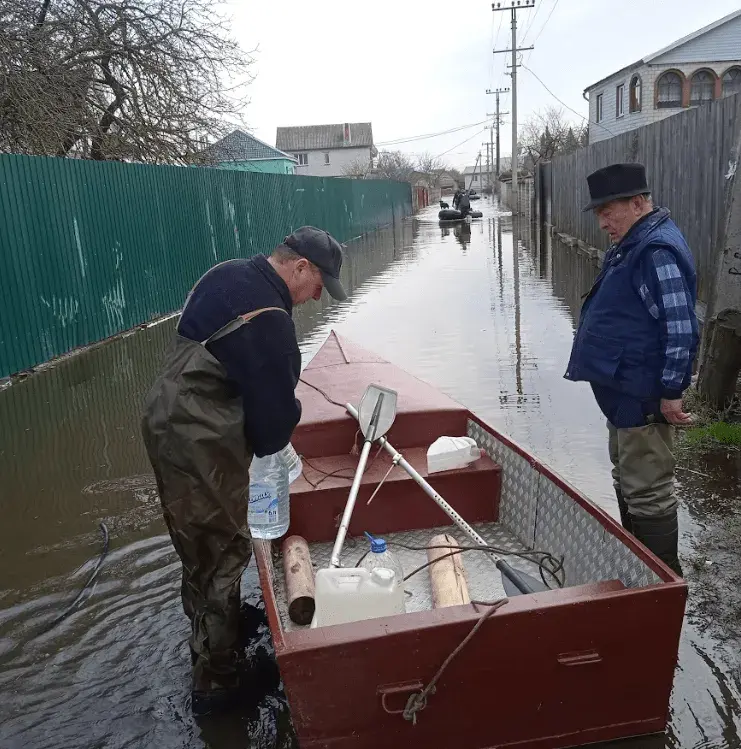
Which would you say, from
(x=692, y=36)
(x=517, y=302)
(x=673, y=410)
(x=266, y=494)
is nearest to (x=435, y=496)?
(x=266, y=494)

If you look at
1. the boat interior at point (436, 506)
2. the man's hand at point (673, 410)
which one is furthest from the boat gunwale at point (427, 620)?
the man's hand at point (673, 410)

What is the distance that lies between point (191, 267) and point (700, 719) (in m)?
12.3

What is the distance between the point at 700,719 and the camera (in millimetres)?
3162

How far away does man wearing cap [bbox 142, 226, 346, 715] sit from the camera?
2.93 meters

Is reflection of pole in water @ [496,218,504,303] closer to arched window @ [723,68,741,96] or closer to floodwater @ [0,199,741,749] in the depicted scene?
floodwater @ [0,199,741,749]

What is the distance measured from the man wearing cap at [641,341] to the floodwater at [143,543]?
2.31ft

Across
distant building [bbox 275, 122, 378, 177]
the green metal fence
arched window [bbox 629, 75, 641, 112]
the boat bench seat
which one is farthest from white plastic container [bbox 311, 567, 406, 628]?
distant building [bbox 275, 122, 378, 177]

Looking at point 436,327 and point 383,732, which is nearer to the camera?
point 383,732

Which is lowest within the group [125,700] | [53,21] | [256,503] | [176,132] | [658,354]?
[125,700]

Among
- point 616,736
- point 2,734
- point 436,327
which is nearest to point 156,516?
point 2,734

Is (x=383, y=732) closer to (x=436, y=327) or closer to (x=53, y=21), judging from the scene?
(x=436, y=327)

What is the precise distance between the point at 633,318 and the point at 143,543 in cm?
328

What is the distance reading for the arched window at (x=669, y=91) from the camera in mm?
35250

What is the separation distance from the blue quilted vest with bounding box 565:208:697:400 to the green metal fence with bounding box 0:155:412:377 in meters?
7.13
